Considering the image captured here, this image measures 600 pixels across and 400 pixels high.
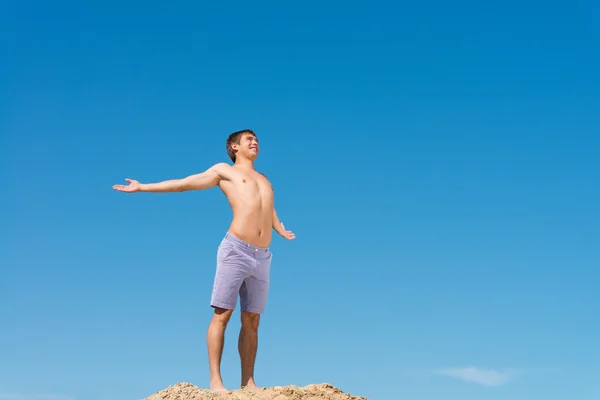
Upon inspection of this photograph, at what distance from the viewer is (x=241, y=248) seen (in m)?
8.87

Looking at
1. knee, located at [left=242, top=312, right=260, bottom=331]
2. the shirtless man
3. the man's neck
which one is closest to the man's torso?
the shirtless man

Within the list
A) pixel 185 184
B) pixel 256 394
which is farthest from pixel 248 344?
pixel 185 184

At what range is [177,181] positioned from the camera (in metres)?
9.31

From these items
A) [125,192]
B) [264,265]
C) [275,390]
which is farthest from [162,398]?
[125,192]

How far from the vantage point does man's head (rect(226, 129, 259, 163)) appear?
960 centimetres

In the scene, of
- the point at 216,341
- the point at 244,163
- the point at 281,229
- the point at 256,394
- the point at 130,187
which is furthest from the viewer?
the point at 281,229

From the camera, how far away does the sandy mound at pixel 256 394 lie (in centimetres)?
829

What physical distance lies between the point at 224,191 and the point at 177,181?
635mm

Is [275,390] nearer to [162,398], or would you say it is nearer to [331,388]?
[331,388]

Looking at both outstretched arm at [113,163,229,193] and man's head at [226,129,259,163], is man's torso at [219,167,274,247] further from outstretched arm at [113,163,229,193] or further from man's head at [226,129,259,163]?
man's head at [226,129,259,163]

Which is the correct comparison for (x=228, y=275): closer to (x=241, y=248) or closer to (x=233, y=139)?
(x=241, y=248)

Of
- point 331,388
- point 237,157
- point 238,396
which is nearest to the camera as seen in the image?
point 238,396

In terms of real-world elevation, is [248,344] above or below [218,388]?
above

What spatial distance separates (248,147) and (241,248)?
4.95 ft
